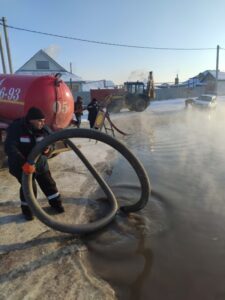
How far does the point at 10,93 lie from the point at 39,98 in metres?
1.22

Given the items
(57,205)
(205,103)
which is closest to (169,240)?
(57,205)

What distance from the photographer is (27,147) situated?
15.3 ft

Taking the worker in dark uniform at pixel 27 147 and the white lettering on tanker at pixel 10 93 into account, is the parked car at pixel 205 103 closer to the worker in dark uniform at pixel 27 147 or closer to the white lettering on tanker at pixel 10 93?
the white lettering on tanker at pixel 10 93

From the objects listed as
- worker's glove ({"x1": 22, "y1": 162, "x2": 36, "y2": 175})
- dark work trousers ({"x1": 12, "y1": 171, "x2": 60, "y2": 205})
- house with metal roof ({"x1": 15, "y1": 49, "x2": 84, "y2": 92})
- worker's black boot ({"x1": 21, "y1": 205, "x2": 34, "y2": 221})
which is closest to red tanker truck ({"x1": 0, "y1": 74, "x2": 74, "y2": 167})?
dark work trousers ({"x1": 12, "y1": 171, "x2": 60, "y2": 205})

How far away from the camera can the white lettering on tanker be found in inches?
307

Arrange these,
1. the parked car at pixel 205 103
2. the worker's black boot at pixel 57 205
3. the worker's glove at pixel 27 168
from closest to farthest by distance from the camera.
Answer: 1. the worker's glove at pixel 27 168
2. the worker's black boot at pixel 57 205
3. the parked car at pixel 205 103

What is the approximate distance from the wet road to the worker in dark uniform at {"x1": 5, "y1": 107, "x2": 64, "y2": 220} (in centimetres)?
119

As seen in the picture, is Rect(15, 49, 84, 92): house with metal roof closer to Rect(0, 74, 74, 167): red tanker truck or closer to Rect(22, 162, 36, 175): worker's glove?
Rect(0, 74, 74, 167): red tanker truck

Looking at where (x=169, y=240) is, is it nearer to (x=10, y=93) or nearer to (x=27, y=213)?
(x=27, y=213)

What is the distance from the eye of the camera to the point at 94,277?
11.5 feet

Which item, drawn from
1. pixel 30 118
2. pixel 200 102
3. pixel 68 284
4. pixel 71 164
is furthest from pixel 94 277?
pixel 200 102

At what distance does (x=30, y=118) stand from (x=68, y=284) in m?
2.37

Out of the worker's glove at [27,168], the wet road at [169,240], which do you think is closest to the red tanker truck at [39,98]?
the wet road at [169,240]

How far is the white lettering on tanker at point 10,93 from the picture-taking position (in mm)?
7787
